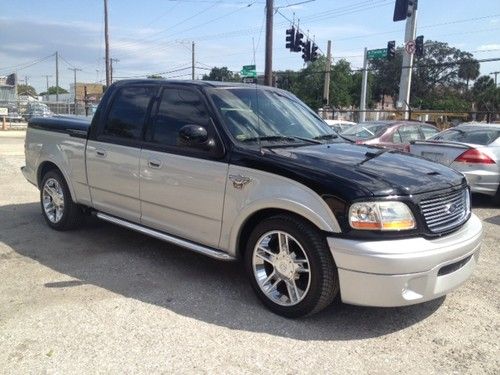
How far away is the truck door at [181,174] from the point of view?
430 centimetres

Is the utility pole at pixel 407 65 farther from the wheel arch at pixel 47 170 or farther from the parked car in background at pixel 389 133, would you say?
the wheel arch at pixel 47 170

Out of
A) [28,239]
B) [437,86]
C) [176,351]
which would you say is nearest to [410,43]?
[28,239]

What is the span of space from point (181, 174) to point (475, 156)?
18.7 feet

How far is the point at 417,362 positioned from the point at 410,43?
23.3 meters

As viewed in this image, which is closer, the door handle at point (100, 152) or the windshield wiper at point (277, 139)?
the windshield wiper at point (277, 139)

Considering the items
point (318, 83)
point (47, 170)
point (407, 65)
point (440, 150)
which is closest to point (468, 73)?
point (318, 83)

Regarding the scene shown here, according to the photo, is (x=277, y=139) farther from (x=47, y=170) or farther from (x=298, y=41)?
(x=298, y=41)

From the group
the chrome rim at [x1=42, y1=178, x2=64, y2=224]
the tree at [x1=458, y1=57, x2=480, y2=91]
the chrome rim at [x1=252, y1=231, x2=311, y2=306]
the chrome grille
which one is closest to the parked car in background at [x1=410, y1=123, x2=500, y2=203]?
the chrome grille

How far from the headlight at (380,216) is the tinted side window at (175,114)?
5.35 feet

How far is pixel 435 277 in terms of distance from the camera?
3.56 meters

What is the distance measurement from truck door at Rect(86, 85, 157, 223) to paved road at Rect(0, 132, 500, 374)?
0.58 metres

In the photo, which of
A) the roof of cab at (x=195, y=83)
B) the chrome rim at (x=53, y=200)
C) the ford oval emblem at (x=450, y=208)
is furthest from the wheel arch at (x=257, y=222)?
the chrome rim at (x=53, y=200)

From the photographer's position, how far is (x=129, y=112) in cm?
527

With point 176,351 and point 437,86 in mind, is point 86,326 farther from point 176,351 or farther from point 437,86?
point 437,86
